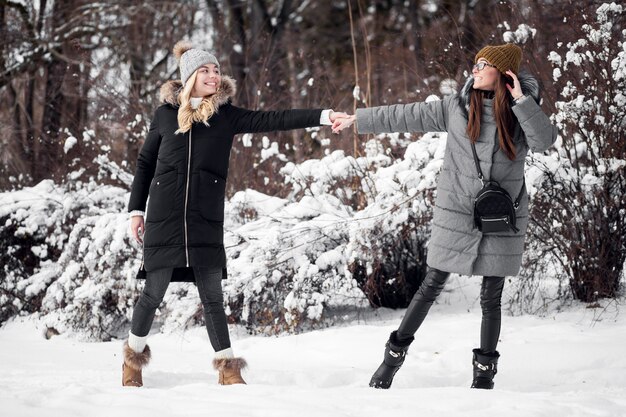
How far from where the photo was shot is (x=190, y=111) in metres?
3.95

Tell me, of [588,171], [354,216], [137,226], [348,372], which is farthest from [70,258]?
[588,171]

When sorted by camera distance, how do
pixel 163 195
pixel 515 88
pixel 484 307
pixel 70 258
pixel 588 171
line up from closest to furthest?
pixel 515 88
pixel 484 307
pixel 163 195
pixel 588 171
pixel 70 258

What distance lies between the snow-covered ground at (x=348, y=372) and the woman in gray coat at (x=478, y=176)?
0.37 m

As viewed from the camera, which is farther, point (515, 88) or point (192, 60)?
point (192, 60)

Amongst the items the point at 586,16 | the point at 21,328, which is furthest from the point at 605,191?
the point at 21,328

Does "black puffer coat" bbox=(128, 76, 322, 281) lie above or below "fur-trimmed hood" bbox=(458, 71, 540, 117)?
below

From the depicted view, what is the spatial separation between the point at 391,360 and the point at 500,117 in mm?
1312

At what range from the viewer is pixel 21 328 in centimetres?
657

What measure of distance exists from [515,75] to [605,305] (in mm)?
2523

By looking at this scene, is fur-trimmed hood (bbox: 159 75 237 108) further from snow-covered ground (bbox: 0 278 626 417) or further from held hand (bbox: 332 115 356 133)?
snow-covered ground (bbox: 0 278 626 417)

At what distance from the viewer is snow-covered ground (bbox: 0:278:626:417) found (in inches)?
122

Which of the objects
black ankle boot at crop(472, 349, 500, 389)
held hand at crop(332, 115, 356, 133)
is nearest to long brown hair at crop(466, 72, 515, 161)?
held hand at crop(332, 115, 356, 133)

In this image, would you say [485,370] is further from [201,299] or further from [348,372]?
[201,299]

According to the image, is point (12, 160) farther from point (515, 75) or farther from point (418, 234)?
point (515, 75)
